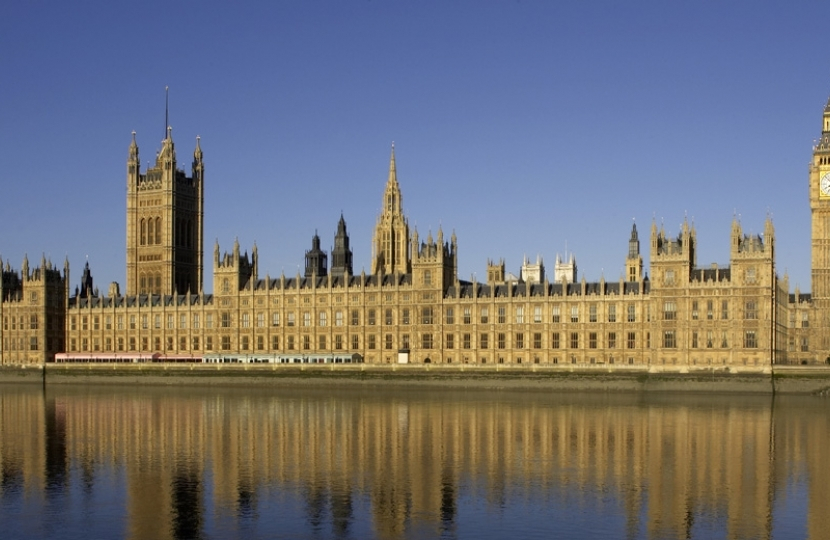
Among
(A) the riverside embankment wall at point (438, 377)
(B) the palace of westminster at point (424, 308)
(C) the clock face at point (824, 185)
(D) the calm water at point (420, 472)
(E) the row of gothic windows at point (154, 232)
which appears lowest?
(D) the calm water at point (420, 472)

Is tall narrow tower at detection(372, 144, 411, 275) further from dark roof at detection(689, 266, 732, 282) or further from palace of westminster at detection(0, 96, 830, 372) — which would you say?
dark roof at detection(689, 266, 732, 282)

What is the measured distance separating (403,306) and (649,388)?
36.9m

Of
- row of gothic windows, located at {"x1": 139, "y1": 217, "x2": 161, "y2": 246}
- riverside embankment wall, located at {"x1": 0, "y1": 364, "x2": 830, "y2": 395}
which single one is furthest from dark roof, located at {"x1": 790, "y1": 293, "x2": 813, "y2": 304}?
row of gothic windows, located at {"x1": 139, "y1": 217, "x2": 161, "y2": 246}

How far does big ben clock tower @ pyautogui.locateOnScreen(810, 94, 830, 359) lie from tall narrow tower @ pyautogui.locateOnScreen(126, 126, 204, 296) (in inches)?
3676

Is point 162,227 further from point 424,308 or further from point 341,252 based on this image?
point 424,308

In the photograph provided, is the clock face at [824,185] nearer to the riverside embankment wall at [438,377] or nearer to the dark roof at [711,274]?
the dark roof at [711,274]

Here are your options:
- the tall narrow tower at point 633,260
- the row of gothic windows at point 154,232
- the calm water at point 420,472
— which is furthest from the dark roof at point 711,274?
the row of gothic windows at point 154,232

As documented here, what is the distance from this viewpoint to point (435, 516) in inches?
1834

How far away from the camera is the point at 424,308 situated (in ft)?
447

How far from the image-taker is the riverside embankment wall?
108 metres

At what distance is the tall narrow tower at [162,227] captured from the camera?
179m

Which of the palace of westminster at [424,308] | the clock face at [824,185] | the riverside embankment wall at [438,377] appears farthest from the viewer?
the clock face at [824,185]

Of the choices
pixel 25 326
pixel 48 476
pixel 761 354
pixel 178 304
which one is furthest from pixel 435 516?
pixel 25 326

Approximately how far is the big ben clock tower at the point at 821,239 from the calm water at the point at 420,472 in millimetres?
41435
